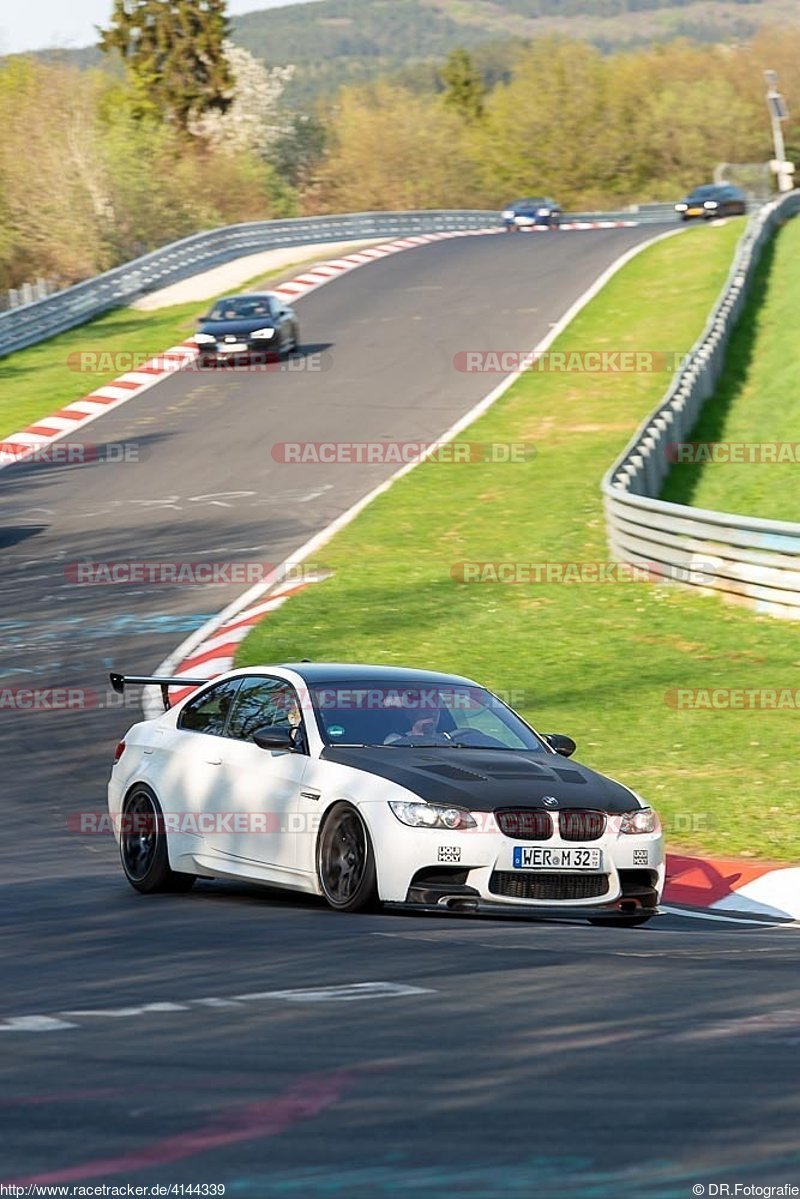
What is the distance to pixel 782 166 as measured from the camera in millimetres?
79750

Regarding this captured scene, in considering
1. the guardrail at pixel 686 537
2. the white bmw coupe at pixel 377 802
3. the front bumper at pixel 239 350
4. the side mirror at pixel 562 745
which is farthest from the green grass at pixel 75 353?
the side mirror at pixel 562 745

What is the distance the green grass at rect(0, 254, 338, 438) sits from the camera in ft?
127

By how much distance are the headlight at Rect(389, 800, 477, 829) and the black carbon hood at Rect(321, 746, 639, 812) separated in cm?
5

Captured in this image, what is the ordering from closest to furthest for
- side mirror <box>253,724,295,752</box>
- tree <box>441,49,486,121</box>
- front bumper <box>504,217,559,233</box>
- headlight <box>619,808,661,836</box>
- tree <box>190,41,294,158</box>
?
headlight <box>619,808,661,836</box>
side mirror <box>253,724,295,752</box>
front bumper <box>504,217,559,233</box>
tree <box>190,41,294,158</box>
tree <box>441,49,486,121</box>

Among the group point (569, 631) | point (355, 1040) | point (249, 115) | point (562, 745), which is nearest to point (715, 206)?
point (249, 115)

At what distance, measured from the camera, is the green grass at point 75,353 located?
3865cm

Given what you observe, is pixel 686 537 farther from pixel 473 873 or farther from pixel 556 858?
pixel 473 873

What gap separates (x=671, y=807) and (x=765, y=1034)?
6106 millimetres

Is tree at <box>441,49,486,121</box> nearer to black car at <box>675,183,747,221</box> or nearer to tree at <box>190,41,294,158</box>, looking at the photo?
tree at <box>190,41,294,158</box>

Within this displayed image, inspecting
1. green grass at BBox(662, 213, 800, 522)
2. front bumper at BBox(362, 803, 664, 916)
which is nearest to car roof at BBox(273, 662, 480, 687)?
front bumper at BBox(362, 803, 664, 916)

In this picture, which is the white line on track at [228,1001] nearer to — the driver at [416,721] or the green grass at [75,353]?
the driver at [416,721]

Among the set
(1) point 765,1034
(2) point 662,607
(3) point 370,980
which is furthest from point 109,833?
(2) point 662,607

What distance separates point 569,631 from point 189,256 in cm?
3674

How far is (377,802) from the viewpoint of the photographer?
380 inches
